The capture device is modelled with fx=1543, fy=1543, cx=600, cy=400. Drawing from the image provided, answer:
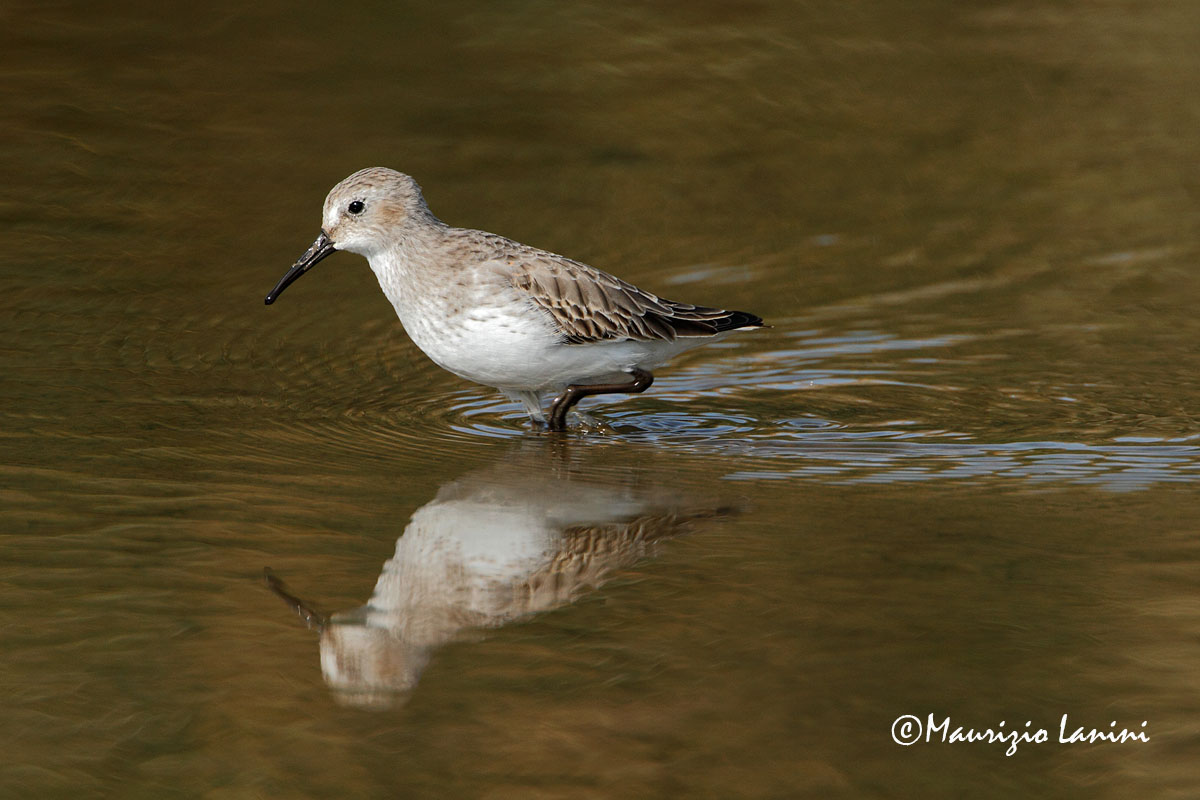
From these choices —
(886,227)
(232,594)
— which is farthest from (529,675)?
(886,227)

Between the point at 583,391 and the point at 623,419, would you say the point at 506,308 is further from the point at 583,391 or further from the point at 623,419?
the point at 623,419

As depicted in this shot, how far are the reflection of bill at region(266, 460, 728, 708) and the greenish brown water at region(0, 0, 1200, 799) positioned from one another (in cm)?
3

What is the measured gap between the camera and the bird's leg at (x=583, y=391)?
27.0ft

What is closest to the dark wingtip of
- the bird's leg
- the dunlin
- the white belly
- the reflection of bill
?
the dunlin

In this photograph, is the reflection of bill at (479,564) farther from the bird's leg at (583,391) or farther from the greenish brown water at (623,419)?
the bird's leg at (583,391)

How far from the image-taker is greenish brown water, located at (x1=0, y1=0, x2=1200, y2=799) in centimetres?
468

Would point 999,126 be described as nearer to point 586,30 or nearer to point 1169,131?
point 1169,131

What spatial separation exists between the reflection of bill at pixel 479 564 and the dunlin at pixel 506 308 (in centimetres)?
78

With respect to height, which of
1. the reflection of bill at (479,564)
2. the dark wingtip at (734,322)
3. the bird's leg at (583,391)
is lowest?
the reflection of bill at (479,564)

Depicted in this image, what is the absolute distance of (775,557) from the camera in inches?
236

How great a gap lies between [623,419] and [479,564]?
8.93 feet

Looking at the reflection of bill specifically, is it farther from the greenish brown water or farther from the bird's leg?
the bird's leg

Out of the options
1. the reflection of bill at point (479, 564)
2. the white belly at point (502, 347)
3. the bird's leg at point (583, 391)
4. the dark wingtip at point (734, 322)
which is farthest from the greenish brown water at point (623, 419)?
the dark wingtip at point (734, 322)

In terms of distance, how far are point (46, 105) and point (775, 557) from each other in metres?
8.87
